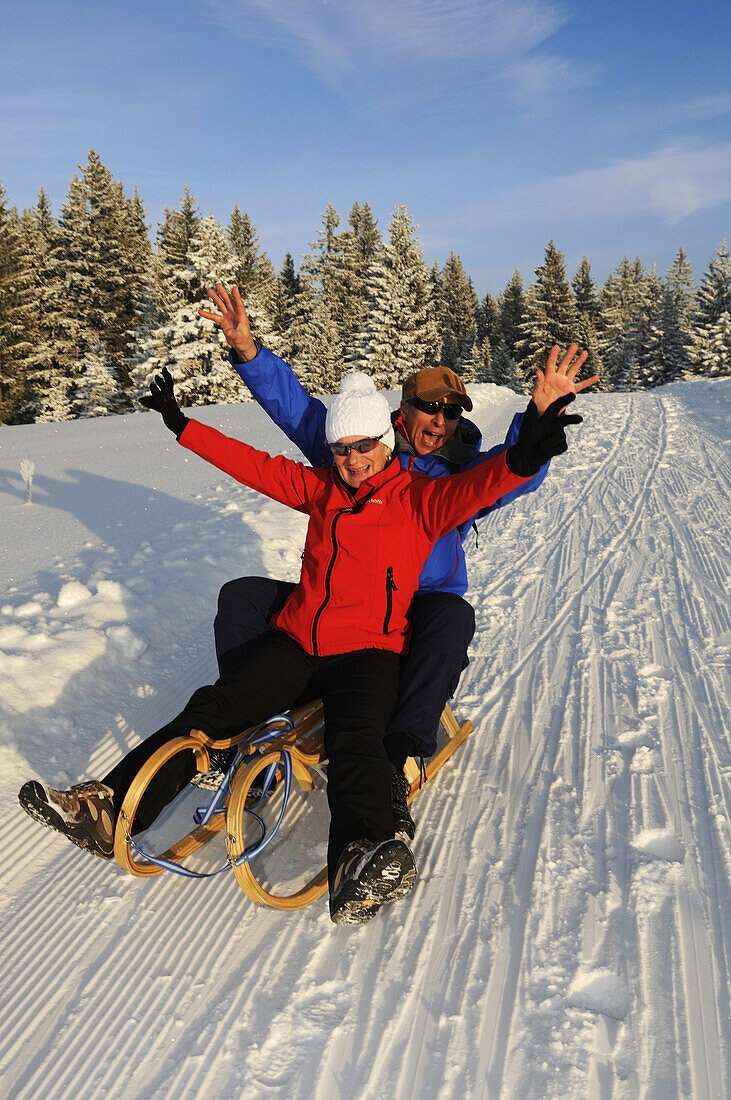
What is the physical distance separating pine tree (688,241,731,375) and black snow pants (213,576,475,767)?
128 ft

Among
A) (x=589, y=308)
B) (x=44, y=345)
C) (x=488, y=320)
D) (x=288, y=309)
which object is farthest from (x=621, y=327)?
(x=44, y=345)

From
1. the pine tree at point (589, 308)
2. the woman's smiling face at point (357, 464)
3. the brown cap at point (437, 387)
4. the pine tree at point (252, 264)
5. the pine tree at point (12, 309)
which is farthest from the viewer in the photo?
the pine tree at point (589, 308)

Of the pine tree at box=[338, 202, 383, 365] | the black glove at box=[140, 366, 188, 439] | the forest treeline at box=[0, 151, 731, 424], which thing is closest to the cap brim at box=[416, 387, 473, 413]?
the black glove at box=[140, 366, 188, 439]

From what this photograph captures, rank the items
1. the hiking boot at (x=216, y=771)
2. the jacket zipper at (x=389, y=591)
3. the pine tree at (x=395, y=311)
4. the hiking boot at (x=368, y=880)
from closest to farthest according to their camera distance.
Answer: the hiking boot at (x=368, y=880), the hiking boot at (x=216, y=771), the jacket zipper at (x=389, y=591), the pine tree at (x=395, y=311)

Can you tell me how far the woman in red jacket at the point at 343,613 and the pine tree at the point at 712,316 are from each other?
39140 mm

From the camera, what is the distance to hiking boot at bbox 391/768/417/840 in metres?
2.47

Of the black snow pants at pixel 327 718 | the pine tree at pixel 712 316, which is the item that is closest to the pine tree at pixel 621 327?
the pine tree at pixel 712 316

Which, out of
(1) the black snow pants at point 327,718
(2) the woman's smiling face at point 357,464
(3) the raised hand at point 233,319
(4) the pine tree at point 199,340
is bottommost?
(1) the black snow pants at point 327,718

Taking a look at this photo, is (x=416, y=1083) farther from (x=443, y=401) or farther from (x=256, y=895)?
(x=443, y=401)

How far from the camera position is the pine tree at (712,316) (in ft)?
122

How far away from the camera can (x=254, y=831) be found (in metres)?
2.83

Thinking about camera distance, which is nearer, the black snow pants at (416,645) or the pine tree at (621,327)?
the black snow pants at (416,645)

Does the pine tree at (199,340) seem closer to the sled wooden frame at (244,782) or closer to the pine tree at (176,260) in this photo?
the pine tree at (176,260)

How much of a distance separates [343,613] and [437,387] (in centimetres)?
129
